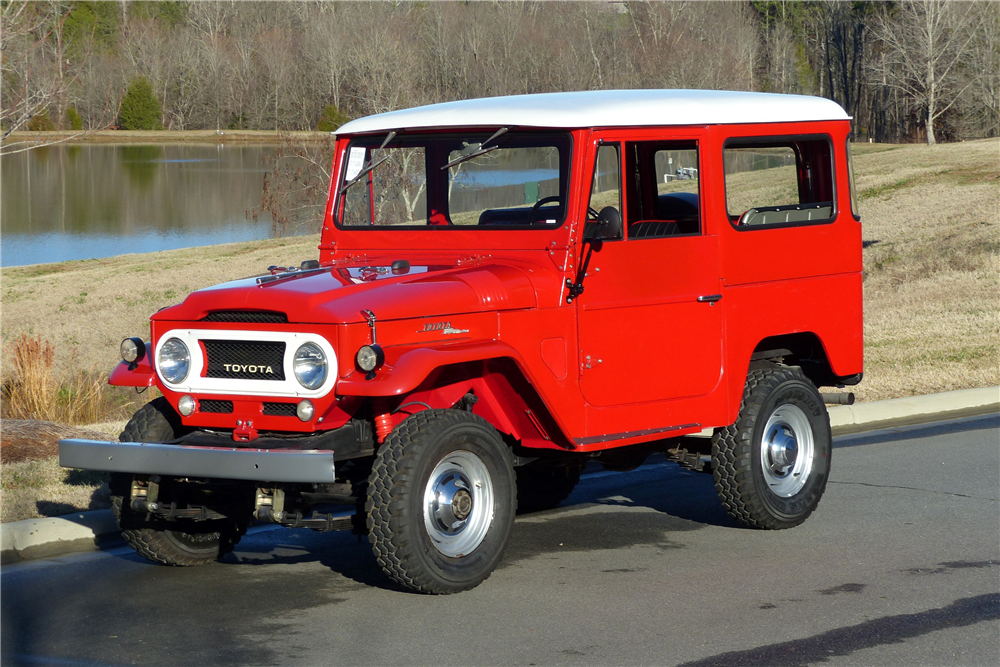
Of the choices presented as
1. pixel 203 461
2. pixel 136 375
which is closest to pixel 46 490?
pixel 136 375

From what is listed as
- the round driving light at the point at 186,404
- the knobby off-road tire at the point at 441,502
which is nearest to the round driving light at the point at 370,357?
the knobby off-road tire at the point at 441,502

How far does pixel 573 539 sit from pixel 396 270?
204 centimetres

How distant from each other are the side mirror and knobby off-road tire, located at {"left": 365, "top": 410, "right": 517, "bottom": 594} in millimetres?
1233

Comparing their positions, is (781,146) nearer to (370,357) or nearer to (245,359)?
(370,357)

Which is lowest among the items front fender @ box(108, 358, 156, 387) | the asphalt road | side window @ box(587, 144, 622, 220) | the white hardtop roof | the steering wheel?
the asphalt road

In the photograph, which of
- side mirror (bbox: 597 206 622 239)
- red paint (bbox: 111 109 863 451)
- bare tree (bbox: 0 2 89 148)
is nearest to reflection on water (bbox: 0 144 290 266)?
bare tree (bbox: 0 2 89 148)

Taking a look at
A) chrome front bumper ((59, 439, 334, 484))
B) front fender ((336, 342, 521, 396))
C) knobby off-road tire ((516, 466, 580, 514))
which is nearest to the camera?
chrome front bumper ((59, 439, 334, 484))

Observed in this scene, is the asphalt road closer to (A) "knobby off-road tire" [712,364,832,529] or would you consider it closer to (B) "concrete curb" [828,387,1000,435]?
(A) "knobby off-road tire" [712,364,832,529]

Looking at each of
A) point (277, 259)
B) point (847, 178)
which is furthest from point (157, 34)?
point (847, 178)

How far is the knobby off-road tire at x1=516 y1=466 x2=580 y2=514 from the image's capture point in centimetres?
826

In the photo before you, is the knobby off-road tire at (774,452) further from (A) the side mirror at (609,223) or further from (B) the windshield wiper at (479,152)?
(B) the windshield wiper at (479,152)

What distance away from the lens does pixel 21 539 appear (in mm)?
7086

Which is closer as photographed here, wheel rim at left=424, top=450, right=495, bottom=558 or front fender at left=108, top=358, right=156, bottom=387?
wheel rim at left=424, top=450, right=495, bottom=558

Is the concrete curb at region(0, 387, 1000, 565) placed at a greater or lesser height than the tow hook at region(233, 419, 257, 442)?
lesser
